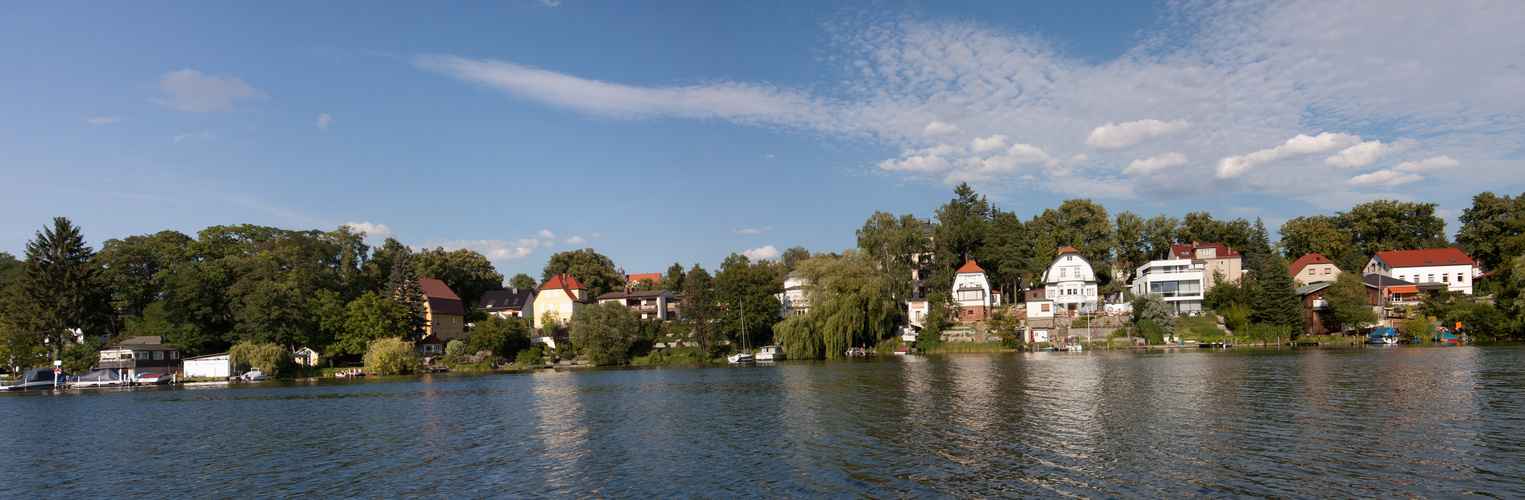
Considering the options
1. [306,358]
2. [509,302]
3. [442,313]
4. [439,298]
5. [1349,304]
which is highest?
[439,298]

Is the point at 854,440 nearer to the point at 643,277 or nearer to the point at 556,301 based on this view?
the point at 556,301

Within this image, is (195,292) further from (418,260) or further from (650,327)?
(650,327)

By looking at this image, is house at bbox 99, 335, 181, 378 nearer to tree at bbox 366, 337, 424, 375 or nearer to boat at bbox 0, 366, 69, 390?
boat at bbox 0, 366, 69, 390

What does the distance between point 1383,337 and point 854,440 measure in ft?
211

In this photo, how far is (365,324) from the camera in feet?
229

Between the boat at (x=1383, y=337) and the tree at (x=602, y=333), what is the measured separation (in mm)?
65279

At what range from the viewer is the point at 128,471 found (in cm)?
2034

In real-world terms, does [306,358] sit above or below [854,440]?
below

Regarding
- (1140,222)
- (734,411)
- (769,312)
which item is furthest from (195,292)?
(1140,222)

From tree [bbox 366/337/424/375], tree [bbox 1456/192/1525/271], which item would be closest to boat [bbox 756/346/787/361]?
tree [bbox 366/337/424/375]

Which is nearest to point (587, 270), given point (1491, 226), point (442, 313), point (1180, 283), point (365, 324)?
point (442, 313)

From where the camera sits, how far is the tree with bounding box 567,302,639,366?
6994 centimetres

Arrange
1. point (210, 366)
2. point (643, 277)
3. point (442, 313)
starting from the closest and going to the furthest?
point (210, 366)
point (442, 313)
point (643, 277)

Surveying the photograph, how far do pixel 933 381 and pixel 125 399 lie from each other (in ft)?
158
